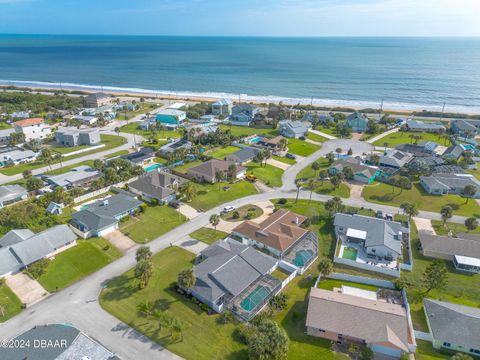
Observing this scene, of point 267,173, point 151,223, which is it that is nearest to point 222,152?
point 267,173

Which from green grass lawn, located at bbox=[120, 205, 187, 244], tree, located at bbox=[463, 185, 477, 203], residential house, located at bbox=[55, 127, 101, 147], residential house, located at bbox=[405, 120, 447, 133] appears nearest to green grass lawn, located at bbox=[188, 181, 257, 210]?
green grass lawn, located at bbox=[120, 205, 187, 244]

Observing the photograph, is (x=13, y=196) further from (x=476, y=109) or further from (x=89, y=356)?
(x=476, y=109)

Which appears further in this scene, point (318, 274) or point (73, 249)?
point (73, 249)

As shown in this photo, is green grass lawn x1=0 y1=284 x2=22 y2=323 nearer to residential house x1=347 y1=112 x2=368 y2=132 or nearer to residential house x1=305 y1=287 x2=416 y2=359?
residential house x1=305 y1=287 x2=416 y2=359

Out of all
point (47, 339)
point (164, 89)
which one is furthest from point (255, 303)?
point (164, 89)

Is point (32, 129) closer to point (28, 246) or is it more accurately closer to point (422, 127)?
point (28, 246)

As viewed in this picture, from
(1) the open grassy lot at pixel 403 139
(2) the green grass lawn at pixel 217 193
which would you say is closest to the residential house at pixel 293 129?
(1) the open grassy lot at pixel 403 139
